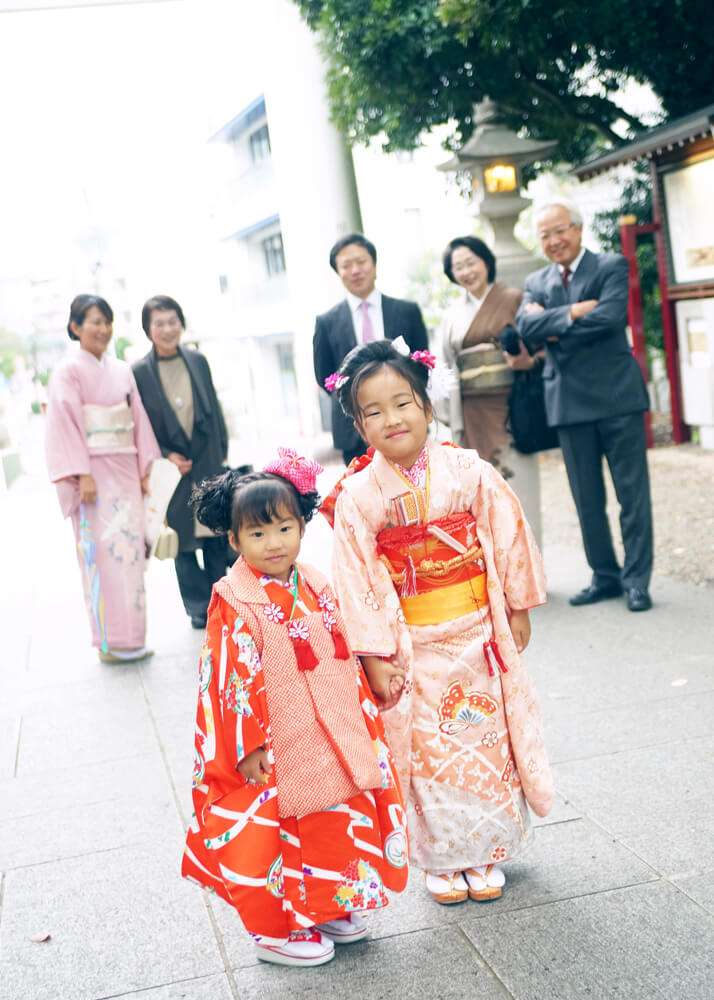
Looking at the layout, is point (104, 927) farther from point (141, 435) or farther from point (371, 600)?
point (141, 435)

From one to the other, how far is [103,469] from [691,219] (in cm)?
614

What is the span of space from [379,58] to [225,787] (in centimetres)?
791

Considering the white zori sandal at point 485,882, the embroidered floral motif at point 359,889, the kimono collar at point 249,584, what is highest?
the kimono collar at point 249,584

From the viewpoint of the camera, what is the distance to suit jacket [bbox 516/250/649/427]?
5.16 meters

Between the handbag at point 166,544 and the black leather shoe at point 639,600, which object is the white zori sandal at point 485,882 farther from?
the handbag at point 166,544

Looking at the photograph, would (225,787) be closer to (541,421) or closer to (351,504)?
(351,504)

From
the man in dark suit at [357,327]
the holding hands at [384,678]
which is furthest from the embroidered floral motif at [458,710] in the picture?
the man in dark suit at [357,327]

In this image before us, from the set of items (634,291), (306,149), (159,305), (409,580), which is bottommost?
(409,580)

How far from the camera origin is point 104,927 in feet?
9.48

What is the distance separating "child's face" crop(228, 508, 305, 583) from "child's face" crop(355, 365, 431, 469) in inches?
12.3

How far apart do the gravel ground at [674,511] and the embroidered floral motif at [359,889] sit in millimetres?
3561

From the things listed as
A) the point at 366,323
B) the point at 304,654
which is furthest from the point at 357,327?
the point at 304,654

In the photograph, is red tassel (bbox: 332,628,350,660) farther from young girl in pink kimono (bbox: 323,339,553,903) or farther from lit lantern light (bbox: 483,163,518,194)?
lit lantern light (bbox: 483,163,518,194)

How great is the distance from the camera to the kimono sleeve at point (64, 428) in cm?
554
